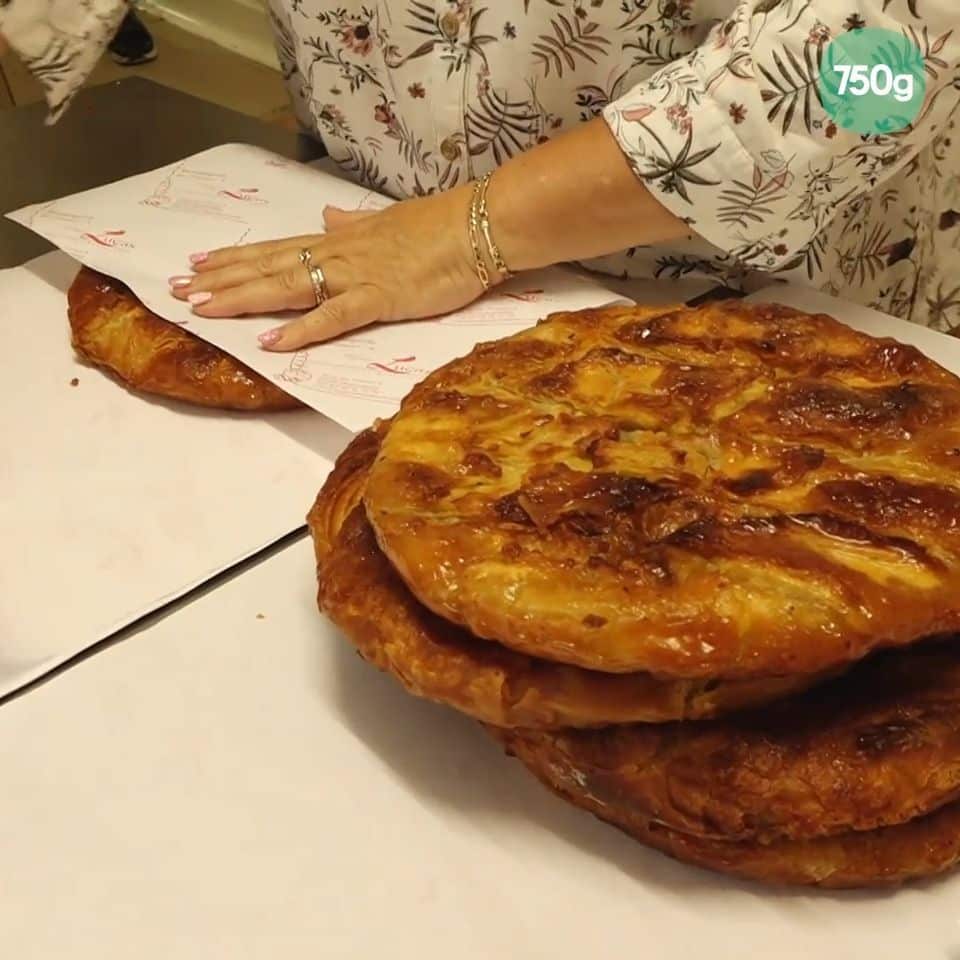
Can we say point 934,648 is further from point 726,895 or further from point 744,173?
point 744,173

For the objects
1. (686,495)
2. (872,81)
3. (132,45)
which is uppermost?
(872,81)

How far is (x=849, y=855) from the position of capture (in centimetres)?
54

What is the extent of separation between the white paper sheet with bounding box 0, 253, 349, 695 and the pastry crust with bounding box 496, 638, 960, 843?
35 centimetres

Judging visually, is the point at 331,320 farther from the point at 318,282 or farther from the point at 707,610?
the point at 707,610

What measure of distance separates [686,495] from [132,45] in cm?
237

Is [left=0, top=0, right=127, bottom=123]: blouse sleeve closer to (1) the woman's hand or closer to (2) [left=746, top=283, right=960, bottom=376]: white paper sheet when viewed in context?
(1) the woman's hand

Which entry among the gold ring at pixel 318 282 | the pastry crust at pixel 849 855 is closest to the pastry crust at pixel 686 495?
the pastry crust at pixel 849 855

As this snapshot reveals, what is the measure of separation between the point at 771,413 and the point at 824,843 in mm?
244

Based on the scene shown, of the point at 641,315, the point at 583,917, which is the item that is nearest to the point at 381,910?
the point at 583,917

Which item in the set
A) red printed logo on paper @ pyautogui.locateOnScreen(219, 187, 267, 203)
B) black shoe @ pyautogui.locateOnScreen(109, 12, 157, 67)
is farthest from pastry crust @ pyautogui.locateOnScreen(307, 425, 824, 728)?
black shoe @ pyautogui.locateOnScreen(109, 12, 157, 67)

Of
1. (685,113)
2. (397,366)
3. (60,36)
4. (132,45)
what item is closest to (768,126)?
(685,113)

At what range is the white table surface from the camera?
540mm

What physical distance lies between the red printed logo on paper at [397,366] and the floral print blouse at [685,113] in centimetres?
27

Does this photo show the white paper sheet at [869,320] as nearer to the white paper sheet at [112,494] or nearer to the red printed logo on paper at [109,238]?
the white paper sheet at [112,494]
